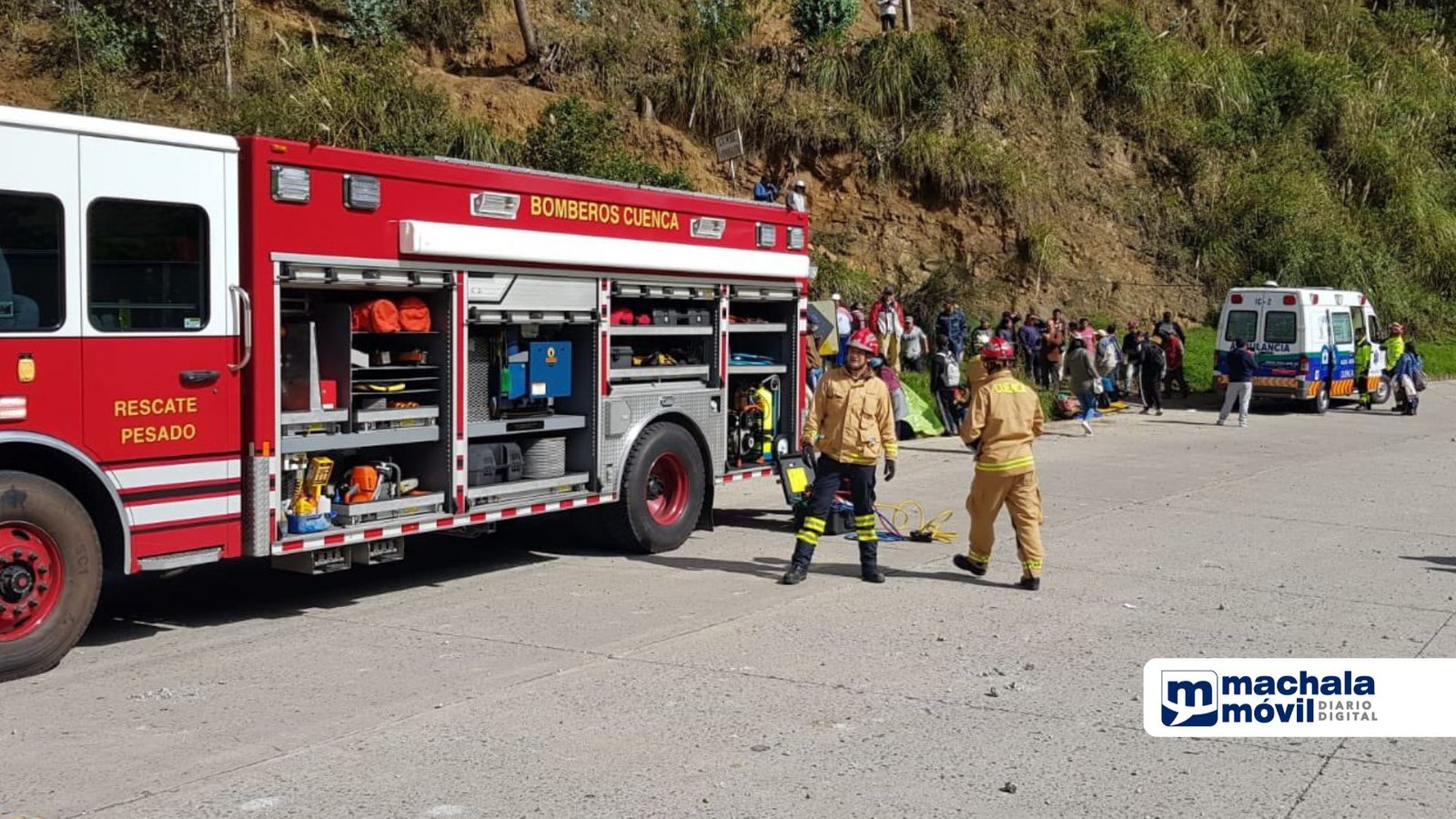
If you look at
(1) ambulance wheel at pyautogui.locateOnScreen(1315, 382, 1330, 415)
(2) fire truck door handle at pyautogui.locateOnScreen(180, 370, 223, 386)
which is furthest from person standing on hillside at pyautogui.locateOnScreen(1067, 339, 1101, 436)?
(2) fire truck door handle at pyautogui.locateOnScreen(180, 370, 223, 386)

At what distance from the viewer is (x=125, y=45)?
2375 cm

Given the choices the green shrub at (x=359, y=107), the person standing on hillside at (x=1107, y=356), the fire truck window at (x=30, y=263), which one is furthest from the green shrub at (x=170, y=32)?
the fire truck window at (x=30, y=263)

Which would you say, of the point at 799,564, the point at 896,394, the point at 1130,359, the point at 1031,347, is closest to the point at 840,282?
the point at 1031,347

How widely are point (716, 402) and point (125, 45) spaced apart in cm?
1636

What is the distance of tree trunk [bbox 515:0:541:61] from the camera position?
2778cm

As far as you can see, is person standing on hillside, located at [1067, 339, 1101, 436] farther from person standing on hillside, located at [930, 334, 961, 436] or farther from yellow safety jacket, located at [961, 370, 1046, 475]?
yellow safety jacket, located at [961, 370, 1046, 475]

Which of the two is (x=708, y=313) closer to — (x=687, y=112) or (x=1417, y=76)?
(x=687, y=112)

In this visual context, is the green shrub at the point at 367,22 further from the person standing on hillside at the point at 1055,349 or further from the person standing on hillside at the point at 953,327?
the person standing on hillside at the point at 1055,349

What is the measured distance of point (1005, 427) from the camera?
9.94 meters

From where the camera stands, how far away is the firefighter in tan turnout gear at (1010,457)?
9883 mm

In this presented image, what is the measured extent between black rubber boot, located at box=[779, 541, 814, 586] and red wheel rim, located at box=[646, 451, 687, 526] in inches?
64.2

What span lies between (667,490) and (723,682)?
4285 millimetres

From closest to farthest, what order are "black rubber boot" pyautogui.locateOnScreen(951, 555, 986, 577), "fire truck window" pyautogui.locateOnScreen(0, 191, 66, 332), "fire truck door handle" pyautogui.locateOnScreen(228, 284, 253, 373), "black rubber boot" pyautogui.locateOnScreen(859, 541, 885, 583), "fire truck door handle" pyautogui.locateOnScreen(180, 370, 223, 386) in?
1. "fire truck window" pyautogui.locateOnScreen(0, 191, 66, 332)
2. "fire truck door handle" pyautogui.locateOnScreen(180, 370, 223, 386)
3. "fire truck door handle" pyautogui.locateOnScreen(228, 284, 253, 373)
4. "black rubber boot" pyautogui.locateOnScreen(859, 541, 885, 583)
5. "black rubber boot" pyautogui.locateOnScreen(951, 555, 986, 577)

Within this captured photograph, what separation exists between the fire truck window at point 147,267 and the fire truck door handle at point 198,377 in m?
0.24
